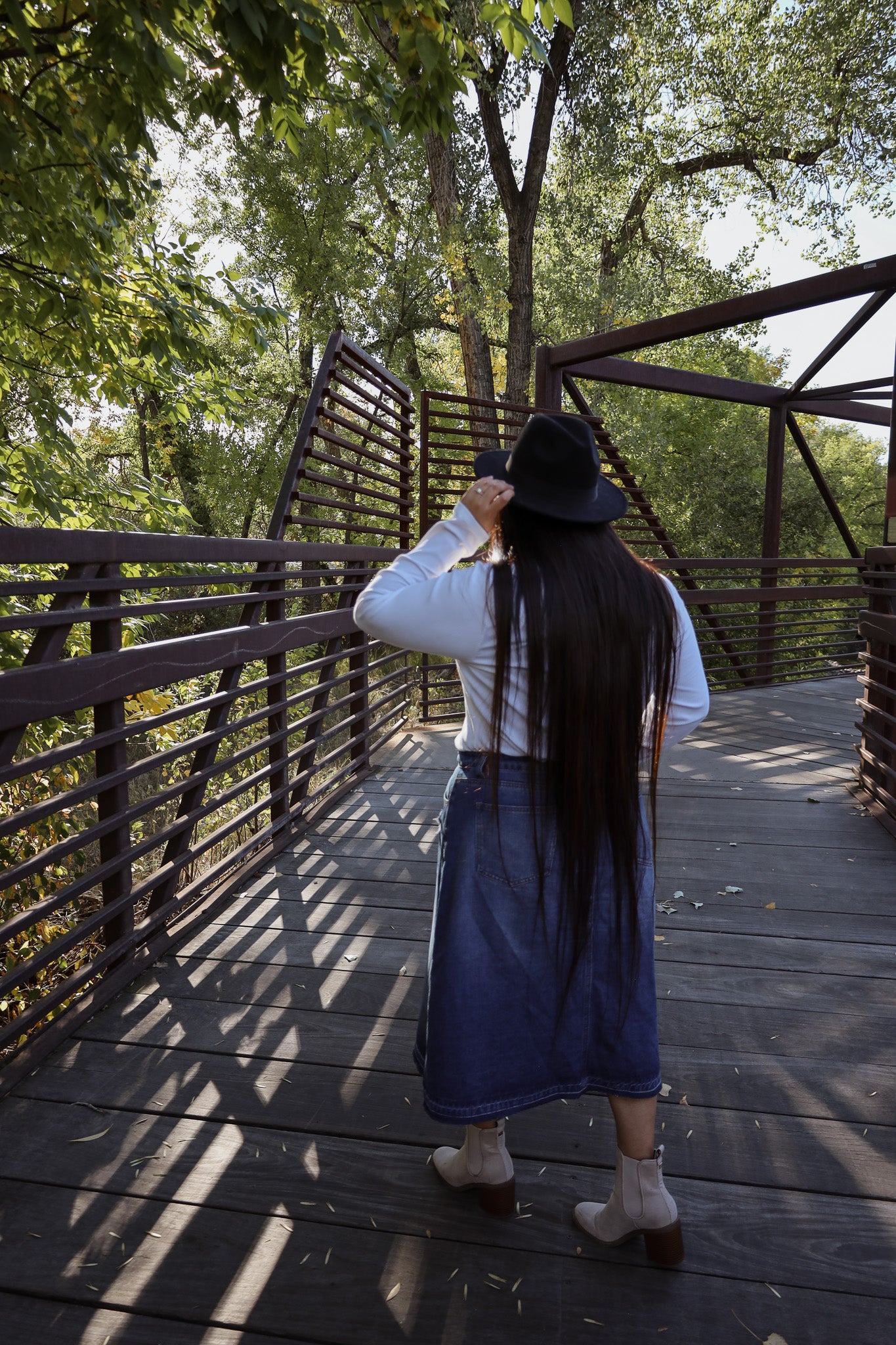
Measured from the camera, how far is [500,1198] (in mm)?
1946

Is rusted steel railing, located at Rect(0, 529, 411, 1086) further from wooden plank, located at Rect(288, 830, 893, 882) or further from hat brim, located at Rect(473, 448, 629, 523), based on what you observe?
hat brim, located at Rect(473, 448, 629, 523)

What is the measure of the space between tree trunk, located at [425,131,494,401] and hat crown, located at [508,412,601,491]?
545 inches

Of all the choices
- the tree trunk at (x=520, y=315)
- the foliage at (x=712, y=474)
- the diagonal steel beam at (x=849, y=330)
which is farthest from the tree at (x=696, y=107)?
the diagonal steel beam at (x=849, y=330)

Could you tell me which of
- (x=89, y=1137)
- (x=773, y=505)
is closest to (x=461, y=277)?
(x=773, y=505)

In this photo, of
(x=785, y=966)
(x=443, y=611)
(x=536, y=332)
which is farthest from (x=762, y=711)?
(x=536, y=332)

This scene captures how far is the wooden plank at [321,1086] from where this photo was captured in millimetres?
2314

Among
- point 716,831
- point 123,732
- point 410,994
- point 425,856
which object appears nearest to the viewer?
point 123,732

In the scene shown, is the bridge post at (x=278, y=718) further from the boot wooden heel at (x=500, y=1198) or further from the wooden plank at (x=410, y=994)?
the boot wooden heel at (x=500, y=1198)

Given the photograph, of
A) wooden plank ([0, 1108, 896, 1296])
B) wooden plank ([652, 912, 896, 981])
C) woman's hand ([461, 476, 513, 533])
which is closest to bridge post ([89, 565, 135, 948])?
wooden plank ([0, 1108, 896, 1296])

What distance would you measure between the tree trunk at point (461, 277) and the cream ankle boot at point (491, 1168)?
555 inches

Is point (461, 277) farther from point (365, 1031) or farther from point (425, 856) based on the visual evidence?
point (365, 1031)

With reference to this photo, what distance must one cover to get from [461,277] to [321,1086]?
14833 millimetres

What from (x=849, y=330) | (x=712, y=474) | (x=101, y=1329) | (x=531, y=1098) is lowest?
(x=101, y=1329)

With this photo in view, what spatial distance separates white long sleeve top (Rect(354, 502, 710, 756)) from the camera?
1712mm
